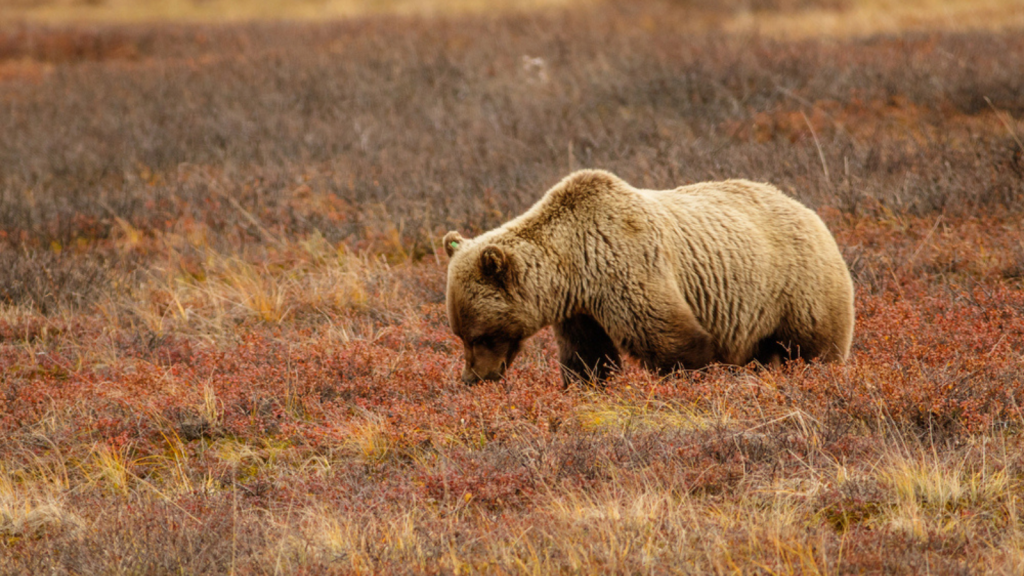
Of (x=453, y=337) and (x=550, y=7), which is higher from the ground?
(x=550, y=7)

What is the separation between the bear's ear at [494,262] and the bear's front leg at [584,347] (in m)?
0.68

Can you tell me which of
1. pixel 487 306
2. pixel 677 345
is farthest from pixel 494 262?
pixel 677 345

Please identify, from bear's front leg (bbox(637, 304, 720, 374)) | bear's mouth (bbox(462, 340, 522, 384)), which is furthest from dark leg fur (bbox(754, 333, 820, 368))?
bear's mouth (bbox(462, 340, 522, 384))

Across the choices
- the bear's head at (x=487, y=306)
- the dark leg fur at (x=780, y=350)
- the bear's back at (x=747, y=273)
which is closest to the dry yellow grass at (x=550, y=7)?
the bear's back at (x=747, y=273)

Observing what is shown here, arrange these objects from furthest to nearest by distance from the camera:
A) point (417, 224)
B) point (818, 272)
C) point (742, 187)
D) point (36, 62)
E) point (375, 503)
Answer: point (36, 62) < point (417, 224) < point (742, 187) < point (818, 272) < point (375, 503)

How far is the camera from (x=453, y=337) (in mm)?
6641

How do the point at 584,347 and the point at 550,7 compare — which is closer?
the point at 584,347

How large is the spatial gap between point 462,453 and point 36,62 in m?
18.5

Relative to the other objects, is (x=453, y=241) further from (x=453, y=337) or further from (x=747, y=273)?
(x=747, y=273)

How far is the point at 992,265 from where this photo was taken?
7.04 metres

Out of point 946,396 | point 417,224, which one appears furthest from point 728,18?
point 946,396

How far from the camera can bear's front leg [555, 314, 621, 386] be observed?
18.4 feet

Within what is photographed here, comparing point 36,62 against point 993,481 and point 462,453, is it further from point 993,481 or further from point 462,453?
point 993,481

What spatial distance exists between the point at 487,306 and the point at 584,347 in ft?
2.65
